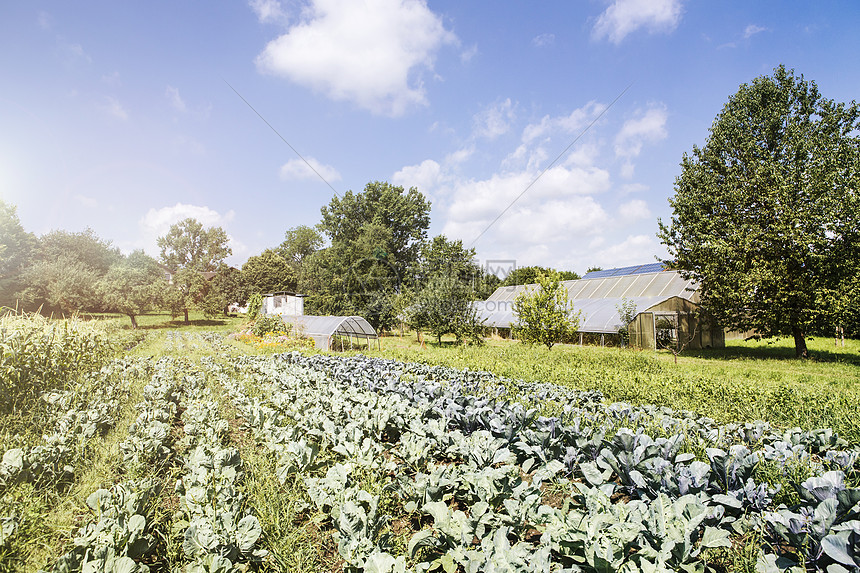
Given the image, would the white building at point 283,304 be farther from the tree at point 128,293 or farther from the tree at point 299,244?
the tree at point 299,244

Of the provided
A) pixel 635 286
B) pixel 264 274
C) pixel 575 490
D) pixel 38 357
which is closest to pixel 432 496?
pixel 575 490

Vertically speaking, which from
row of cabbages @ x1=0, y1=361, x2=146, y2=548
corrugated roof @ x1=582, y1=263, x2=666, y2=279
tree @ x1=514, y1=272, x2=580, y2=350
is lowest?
row of cabbages @ x1=0, y1=361, x2=146, y2=548

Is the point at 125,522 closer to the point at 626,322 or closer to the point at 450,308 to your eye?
the point at 450,308

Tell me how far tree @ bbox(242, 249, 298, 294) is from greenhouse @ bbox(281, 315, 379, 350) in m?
30.1

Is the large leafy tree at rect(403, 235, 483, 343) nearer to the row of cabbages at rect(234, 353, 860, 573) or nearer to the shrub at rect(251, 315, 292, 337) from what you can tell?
the shrub at rect(251, 315, 292, 337)

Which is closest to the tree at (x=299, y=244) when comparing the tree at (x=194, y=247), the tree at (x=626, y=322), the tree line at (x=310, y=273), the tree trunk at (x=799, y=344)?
the tree line at (x=310, y=273)

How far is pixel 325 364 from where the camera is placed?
9.58 metres

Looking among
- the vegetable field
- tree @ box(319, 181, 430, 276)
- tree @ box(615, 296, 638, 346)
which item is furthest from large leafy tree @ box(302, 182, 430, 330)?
the vegetable field

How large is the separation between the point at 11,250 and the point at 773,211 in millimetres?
42202

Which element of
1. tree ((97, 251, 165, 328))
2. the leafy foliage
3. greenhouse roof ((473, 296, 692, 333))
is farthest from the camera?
the leafy foliage

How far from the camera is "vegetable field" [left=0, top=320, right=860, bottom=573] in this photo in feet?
7.16

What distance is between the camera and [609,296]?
90.3 ft

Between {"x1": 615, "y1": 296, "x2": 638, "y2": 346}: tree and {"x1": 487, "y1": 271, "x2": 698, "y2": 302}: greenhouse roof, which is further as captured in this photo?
{"x1": 487, "y1": 271, "x2": 698, "y2": 302}: greenhouse roof

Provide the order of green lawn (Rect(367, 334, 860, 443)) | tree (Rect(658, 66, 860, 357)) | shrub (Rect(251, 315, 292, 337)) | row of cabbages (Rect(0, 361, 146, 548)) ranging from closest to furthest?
row of cabbages (Rect(0, 361, 146, 548)), green lawn (Rect(367, 334, 860, 443)), tree (Rect(658, 66, 860, 357)), shrub (Rect(251, 315, 292, 337))
